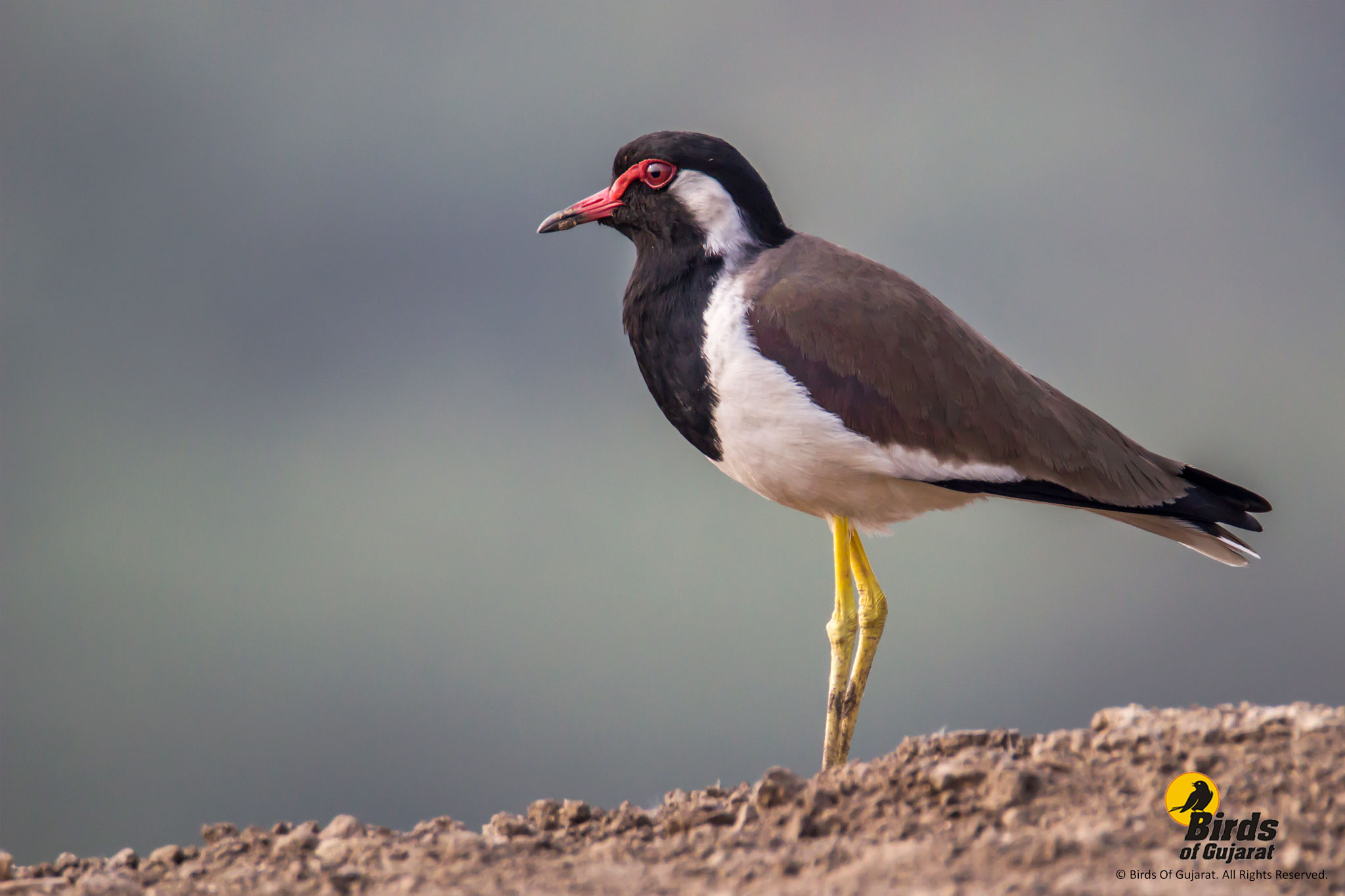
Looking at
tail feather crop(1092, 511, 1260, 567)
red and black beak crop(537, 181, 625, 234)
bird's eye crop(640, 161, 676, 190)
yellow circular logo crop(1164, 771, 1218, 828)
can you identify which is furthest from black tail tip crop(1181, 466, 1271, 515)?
red and black beak crop(537, 181, 625, 234)

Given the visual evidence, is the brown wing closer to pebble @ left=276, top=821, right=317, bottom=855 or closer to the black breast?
the black breast

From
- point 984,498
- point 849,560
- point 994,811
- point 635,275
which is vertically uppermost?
point 635,275

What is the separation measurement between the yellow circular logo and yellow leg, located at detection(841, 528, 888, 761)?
1.51 metres

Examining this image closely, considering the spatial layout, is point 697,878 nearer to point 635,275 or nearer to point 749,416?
point 749,416

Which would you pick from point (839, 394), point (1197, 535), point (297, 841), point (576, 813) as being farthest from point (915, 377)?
point (297, 841)

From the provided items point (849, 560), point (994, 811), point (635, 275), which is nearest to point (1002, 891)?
point (994, 811)

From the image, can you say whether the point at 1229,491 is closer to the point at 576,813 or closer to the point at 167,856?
the point at 576,813

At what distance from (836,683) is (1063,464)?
1.33m

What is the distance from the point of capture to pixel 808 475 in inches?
182

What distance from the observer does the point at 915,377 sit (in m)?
4.59

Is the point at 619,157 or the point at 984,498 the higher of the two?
the point at 619,157

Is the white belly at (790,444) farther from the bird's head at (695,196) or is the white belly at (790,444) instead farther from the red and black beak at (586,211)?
the red and black beak at (586,211)

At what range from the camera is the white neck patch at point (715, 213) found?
15.8 ft

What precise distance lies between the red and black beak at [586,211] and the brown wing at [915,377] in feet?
2.44
